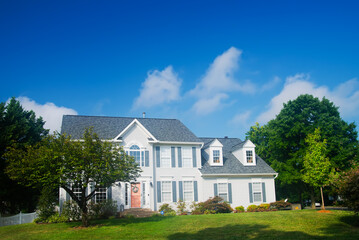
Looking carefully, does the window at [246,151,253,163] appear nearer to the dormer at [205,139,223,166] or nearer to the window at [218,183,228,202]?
the dormer at [205,139,223,166]

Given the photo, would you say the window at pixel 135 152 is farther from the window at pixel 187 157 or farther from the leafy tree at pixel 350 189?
the leafy tree at pixel 350 189

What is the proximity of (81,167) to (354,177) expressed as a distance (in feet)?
46.9

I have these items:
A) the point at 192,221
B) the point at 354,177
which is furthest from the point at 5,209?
the point at 354,177

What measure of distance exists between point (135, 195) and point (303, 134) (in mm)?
18788

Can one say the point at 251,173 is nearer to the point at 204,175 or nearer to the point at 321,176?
the point at 204,175

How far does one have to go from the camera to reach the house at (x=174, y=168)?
27.4m

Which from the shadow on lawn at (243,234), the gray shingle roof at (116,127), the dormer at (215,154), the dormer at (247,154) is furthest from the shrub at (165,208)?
the shadow on lawn at (243,234)

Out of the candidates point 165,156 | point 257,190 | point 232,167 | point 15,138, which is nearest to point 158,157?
point 165,156

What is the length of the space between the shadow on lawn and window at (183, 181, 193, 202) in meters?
11.5

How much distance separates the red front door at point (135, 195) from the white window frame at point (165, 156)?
289 cm

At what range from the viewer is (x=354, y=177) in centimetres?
1588

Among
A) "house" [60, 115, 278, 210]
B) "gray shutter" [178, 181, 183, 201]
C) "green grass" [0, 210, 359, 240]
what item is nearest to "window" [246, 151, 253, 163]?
"house" [60, 115, 278, 210]

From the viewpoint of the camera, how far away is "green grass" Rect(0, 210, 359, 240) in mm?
14820

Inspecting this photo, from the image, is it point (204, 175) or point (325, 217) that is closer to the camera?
point (325, 217)
